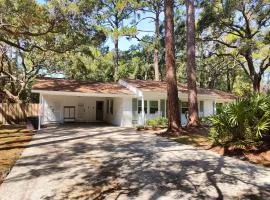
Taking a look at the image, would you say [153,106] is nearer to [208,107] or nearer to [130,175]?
[208,107]

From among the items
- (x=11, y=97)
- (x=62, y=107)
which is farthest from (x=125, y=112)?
(x=11, y=97)

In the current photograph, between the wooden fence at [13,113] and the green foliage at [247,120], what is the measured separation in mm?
19592

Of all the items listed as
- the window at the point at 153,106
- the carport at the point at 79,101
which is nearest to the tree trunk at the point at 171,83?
the carport at the point at 79,101

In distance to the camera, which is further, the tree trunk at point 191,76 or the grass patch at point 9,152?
the tree trunk at point 191,76

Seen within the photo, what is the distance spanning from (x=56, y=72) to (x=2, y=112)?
11.2 metres

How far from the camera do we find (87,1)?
21.0 meters

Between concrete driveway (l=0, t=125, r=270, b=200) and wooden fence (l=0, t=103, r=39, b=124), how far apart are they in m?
15.0

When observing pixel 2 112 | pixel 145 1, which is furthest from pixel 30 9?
pixel 145 1

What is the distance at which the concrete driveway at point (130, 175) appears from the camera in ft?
23.6

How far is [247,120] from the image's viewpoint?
1223 cm

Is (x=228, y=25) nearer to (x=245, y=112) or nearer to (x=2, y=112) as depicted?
(x=245, y=112)

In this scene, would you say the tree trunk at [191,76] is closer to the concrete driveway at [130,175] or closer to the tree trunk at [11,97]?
the concrete driveway at [130,175]

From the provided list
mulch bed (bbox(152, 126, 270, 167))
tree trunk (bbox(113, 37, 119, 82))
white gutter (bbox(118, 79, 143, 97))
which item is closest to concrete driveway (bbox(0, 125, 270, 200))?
mulch bed (bbox(152, 126, 270, 167))

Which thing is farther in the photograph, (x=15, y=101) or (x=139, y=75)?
(x=139, y=75)
